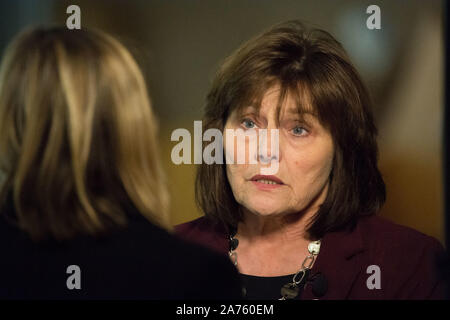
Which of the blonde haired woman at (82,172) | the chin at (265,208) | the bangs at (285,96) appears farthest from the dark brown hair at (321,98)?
the blonde haired woman at (82,172)

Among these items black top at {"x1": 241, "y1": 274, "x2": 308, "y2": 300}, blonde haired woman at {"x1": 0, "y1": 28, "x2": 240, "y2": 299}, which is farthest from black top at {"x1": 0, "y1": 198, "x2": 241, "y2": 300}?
black top at {"x1": 241, "y1": 274, "x2": 308, "y2": 300}

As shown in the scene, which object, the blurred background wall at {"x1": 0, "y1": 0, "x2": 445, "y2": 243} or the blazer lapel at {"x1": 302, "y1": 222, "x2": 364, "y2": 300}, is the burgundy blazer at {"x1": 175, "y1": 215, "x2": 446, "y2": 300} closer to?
the blazer lapel at {"x1": 302, "y1": 222, "x2": 364, "y2": 300}

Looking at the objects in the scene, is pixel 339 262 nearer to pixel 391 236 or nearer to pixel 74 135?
pixel 391 236

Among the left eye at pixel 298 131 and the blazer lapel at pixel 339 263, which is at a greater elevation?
the left eye at pixel 298 131

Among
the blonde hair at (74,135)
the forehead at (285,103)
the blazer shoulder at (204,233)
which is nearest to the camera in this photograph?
the blonde hair at (74,135)

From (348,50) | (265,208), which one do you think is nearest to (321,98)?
(348,50)

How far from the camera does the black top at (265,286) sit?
1.63 metres

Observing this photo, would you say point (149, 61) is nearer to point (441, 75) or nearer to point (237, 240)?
point (237, 240)

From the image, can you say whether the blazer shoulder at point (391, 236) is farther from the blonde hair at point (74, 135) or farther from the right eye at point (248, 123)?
the blonde hair at point (74, 135)

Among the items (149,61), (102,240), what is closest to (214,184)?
(149,61)

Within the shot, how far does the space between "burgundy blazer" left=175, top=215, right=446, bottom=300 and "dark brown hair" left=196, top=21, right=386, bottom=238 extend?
0.05m

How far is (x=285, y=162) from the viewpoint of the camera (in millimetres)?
1650

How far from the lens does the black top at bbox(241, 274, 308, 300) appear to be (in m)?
1.63
